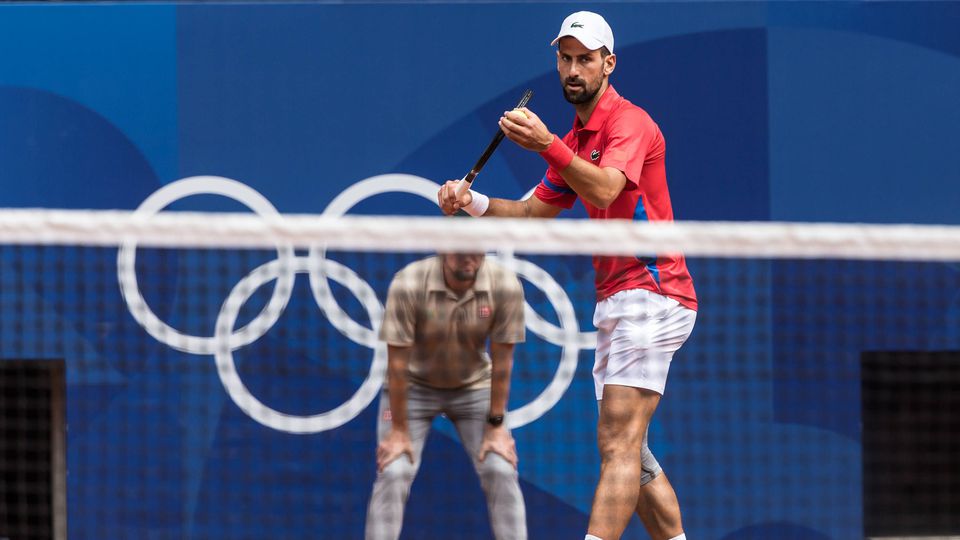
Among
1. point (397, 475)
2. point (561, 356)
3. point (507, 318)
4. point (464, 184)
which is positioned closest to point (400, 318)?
point (507, 318)

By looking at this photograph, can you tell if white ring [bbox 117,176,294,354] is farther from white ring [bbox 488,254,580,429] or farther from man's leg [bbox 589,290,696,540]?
man's leg [bbox 589,290,696,540]

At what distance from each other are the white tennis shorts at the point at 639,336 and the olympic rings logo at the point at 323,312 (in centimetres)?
159

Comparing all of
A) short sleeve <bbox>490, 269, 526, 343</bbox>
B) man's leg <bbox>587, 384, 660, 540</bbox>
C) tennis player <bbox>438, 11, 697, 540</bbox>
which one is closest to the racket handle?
tennis player <bbox>438, 11, 697, 540</bbox>

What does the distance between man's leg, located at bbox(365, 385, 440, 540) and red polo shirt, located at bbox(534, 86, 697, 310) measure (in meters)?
1.39

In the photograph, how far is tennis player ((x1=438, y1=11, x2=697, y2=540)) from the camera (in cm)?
427

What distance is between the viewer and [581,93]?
4.52 meters

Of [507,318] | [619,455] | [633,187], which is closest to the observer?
[619,455]

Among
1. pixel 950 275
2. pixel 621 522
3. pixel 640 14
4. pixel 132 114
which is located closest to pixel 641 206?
pixel 621 522

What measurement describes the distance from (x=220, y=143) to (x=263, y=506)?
1.76m

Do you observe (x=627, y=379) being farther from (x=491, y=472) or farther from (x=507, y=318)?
(x=491, y=472)

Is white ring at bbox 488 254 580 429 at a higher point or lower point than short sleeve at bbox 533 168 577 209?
lower

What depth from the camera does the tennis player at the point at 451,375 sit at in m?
5.46

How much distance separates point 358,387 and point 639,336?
6.95 feet

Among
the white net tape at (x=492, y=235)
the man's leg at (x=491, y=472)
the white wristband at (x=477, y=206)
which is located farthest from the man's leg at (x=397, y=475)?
the white net tape at (x=492, y=235)
